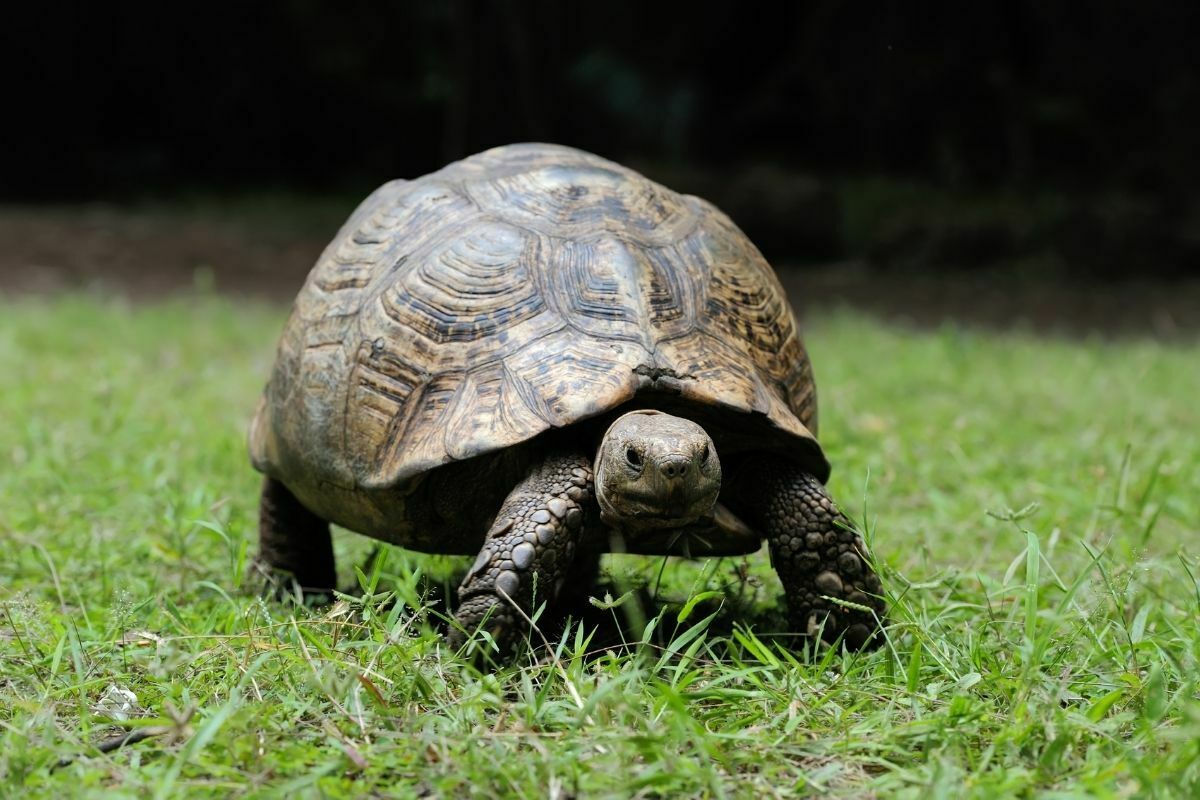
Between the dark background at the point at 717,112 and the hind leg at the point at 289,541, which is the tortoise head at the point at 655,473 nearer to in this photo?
the hind leg at the point at 289,541

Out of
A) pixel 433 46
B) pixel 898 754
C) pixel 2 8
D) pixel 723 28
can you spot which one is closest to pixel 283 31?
pixel 433 46

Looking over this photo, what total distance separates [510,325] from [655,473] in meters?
0.53

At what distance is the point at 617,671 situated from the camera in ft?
Answer: 7.34

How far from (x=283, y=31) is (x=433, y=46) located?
2.03 meters

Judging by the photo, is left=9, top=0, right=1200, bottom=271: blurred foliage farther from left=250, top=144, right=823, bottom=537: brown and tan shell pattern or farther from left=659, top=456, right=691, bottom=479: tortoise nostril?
left=659, top=456, right=691, bottom=479: tortoise nostril

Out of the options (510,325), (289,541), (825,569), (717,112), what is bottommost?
(289,541)

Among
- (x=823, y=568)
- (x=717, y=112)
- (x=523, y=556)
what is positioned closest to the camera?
(x=523, y=556)

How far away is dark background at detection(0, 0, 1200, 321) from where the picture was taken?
11047mm

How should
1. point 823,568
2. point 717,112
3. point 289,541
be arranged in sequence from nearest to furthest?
point 823,568, point 289,541, point 717,112

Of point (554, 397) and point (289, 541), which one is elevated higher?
point (554, 397)

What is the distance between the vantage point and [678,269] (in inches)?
106

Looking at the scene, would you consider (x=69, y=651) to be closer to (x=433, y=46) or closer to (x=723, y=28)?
(x=723, y=28)

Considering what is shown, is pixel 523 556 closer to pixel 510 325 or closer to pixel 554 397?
pixel 554 397

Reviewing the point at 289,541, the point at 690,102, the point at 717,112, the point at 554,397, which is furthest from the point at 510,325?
the point at 690,102
